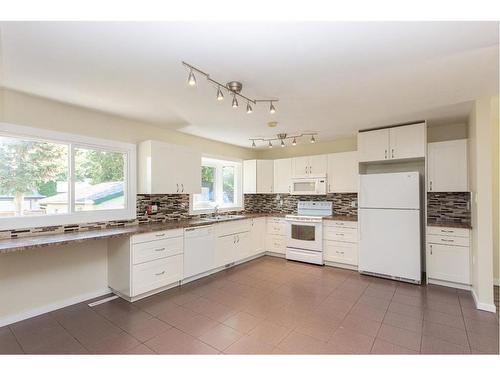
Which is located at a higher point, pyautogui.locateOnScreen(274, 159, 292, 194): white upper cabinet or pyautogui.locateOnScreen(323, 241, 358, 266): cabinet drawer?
pyautogui.locateOnScreen(274, 159, 292, 194): white upper cabinet

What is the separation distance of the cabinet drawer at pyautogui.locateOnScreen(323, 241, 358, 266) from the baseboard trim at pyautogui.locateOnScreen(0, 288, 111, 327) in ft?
11.0

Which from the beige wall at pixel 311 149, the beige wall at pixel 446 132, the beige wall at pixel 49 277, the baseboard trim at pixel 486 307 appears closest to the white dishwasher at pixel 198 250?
the beige wall at pixel 49 277

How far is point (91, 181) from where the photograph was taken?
3133 millimetres

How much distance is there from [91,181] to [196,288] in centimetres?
195

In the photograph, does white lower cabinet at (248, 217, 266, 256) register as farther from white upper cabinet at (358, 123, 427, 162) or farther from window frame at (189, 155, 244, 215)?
white upper cabinet at (358, 123, 427, 162)

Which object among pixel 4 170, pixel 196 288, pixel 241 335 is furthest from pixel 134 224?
pixel 241 335

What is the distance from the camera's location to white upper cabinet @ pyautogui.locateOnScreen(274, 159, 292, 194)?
508cm

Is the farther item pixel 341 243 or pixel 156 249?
pixel 341 243

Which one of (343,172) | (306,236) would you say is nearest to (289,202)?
(306,236)

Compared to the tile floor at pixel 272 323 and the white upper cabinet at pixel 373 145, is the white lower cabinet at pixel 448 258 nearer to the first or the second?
the tile floor at pixel 272 323

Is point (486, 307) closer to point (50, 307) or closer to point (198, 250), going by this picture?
point (198, 250)

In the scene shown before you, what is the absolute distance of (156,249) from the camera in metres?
3.09

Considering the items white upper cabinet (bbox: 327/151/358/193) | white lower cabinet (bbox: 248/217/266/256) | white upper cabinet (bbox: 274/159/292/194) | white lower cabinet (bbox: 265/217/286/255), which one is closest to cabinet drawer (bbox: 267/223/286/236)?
white lower cabinet (bbox: 265/217/286/255)

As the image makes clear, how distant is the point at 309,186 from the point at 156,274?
3080 mm
